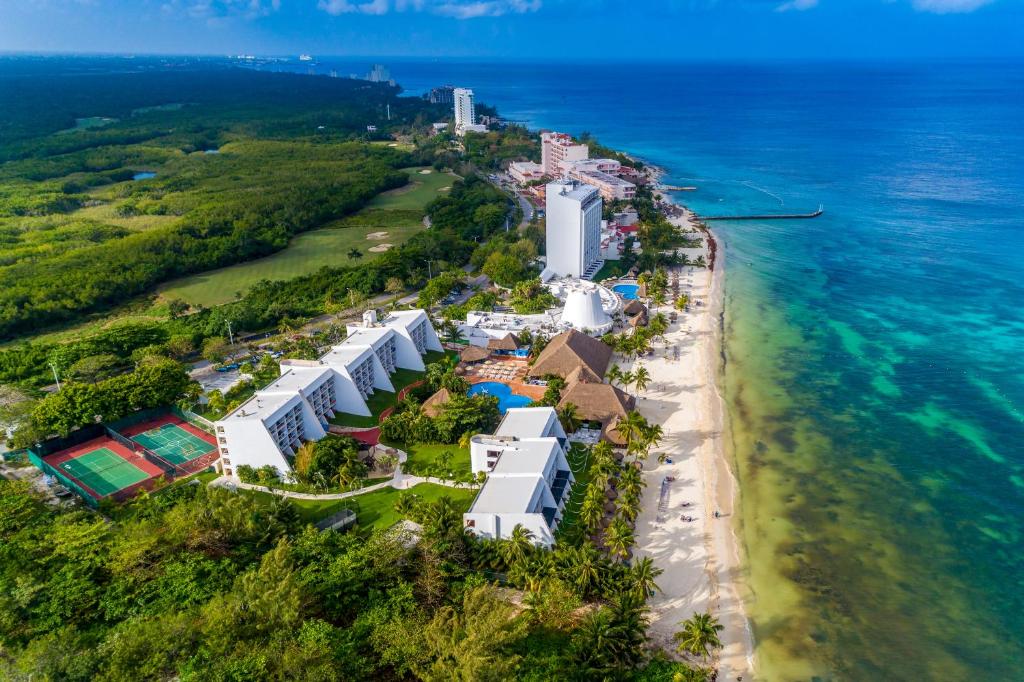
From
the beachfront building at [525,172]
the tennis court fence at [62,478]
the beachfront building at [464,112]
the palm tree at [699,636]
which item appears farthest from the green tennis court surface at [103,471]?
the beachfront building at [464,112]

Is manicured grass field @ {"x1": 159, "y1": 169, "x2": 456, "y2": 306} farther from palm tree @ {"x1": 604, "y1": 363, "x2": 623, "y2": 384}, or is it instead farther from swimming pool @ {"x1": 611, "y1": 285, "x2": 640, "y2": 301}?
palm tree @ {"x1": 604, "y1": 363, "x2": 623, "y2": 384}

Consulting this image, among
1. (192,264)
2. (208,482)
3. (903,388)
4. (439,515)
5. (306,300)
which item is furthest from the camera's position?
(192,264)

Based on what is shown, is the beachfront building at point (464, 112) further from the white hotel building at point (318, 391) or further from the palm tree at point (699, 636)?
the palm tree at point (699, 636)

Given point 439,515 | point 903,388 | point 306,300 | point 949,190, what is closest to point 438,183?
point 306,300

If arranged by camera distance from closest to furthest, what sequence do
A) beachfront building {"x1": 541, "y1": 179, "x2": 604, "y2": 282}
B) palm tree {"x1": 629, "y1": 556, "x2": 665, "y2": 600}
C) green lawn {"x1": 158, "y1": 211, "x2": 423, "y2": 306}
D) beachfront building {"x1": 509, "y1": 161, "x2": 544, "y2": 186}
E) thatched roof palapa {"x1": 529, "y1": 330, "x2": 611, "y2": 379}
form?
palm tree {"x1": 629, "y1": 556, "x2": 665, "y2": 600} < thatched roof palapa {"x1": 529, "y1": 330, "x2": 611, "y2": 379} < beachfront building {"x1": 541, "y1": 179, "x2": 604, "y2": 282} < green lawn {"x1": 158, "y1": 211, "x2": 423, "y2": 306} < beachfront building {"x1": 509, "y1": 161, "x2": 544, "y2": 186}

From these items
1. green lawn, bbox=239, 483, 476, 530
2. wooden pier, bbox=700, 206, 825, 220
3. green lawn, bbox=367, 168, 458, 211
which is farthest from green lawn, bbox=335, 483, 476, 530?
green lawn, bbox=367, 168, 458, 211

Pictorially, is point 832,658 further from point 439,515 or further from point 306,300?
point 306,300
